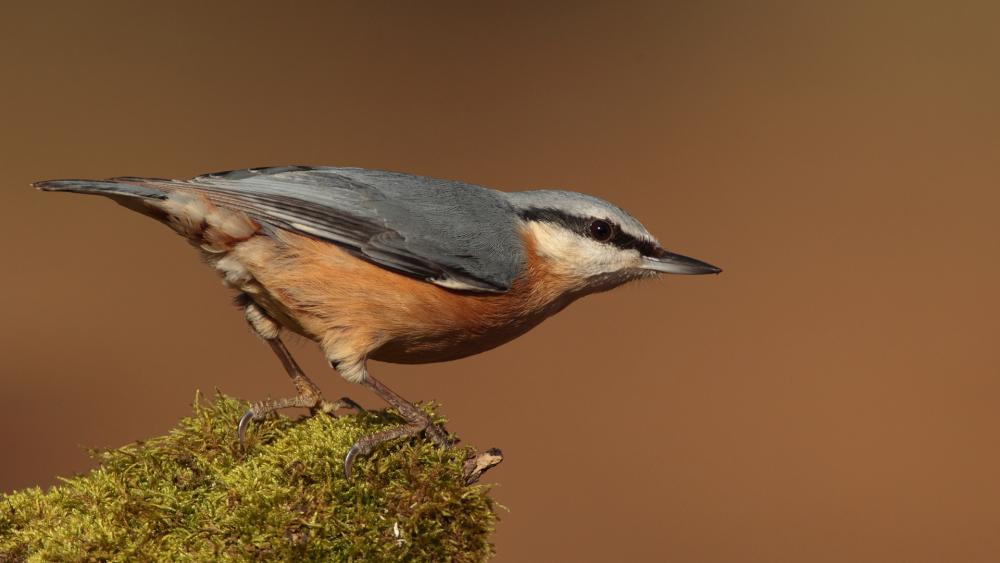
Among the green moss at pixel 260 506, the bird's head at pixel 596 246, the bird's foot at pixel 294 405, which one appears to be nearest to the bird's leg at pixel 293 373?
the bird's foot at pixel 294 405

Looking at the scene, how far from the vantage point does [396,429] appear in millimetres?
1983

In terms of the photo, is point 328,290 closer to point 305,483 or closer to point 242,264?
point 242,264

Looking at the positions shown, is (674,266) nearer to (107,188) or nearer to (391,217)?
(391,217)

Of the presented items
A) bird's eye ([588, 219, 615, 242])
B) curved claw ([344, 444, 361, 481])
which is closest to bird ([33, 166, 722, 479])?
bird's eye ([588, 219, 615, 242])

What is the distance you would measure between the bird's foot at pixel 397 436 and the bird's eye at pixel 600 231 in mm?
721

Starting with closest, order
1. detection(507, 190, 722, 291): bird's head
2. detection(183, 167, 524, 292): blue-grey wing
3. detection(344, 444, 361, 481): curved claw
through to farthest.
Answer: detection(344, 444, 361, 481): curved claw < detection(183, 167, 524, 292): blue-grey wing < detection(507, 190, 722, 291): bird's head

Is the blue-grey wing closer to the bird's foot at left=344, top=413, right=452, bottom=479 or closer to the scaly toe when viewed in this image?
the bird's foot at left=344, top=413, right=452, bottom=479

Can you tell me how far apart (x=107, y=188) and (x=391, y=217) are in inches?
27.1

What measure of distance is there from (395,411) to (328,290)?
1.13 feet

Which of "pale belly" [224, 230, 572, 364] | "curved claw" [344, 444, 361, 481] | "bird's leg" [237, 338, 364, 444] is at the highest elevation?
"pale belly" [224, 230, 572, 364]

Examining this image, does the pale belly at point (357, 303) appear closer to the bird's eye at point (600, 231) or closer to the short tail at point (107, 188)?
the short tail at point (107, 188)

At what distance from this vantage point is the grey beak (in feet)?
8.13

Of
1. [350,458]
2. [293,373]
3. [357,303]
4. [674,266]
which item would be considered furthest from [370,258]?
[674,266]

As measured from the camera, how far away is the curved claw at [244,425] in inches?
81.9
